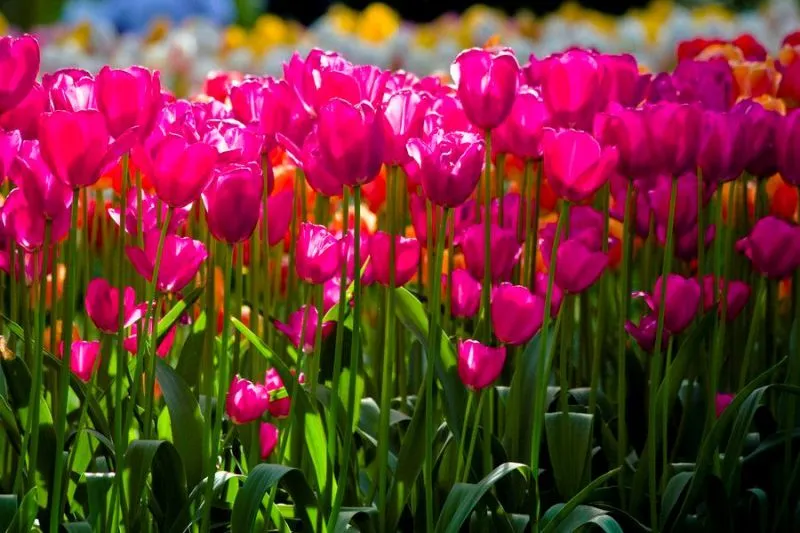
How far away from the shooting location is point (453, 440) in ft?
5.71

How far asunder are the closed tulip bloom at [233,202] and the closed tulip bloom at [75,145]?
0.13 m

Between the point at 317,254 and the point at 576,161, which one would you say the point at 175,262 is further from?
the point at 576,161

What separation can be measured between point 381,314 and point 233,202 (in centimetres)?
54

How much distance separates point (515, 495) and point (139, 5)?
11.7 metres

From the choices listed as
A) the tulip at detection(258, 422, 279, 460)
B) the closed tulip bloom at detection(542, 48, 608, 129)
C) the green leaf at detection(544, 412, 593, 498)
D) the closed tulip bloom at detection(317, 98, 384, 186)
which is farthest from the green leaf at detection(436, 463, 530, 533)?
the closed tulip bloom at detection(542, 48, 608, 129)

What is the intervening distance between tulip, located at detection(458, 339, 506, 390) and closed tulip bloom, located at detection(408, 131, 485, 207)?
0.58ft

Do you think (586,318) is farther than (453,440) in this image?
Yes

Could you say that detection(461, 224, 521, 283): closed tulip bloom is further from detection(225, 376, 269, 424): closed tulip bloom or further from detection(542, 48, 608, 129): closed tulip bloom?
detection(225, 376, 269, 424): closed tulip bloom

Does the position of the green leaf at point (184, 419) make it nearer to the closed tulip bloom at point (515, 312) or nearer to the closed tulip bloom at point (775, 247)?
the closed tulip bloom at point (515, 312)

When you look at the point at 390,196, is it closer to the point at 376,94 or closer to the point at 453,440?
the point at 376,94

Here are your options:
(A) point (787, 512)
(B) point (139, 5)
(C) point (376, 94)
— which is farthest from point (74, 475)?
(B) point (139, 5)

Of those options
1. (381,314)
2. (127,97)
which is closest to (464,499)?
(381,314)

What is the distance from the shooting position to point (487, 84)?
1.58m

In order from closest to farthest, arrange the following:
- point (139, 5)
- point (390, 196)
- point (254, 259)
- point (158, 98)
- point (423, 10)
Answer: point (158, 98) < point (390, 196) < point (254, 259) < point (139, 5) < point (423, 10)
